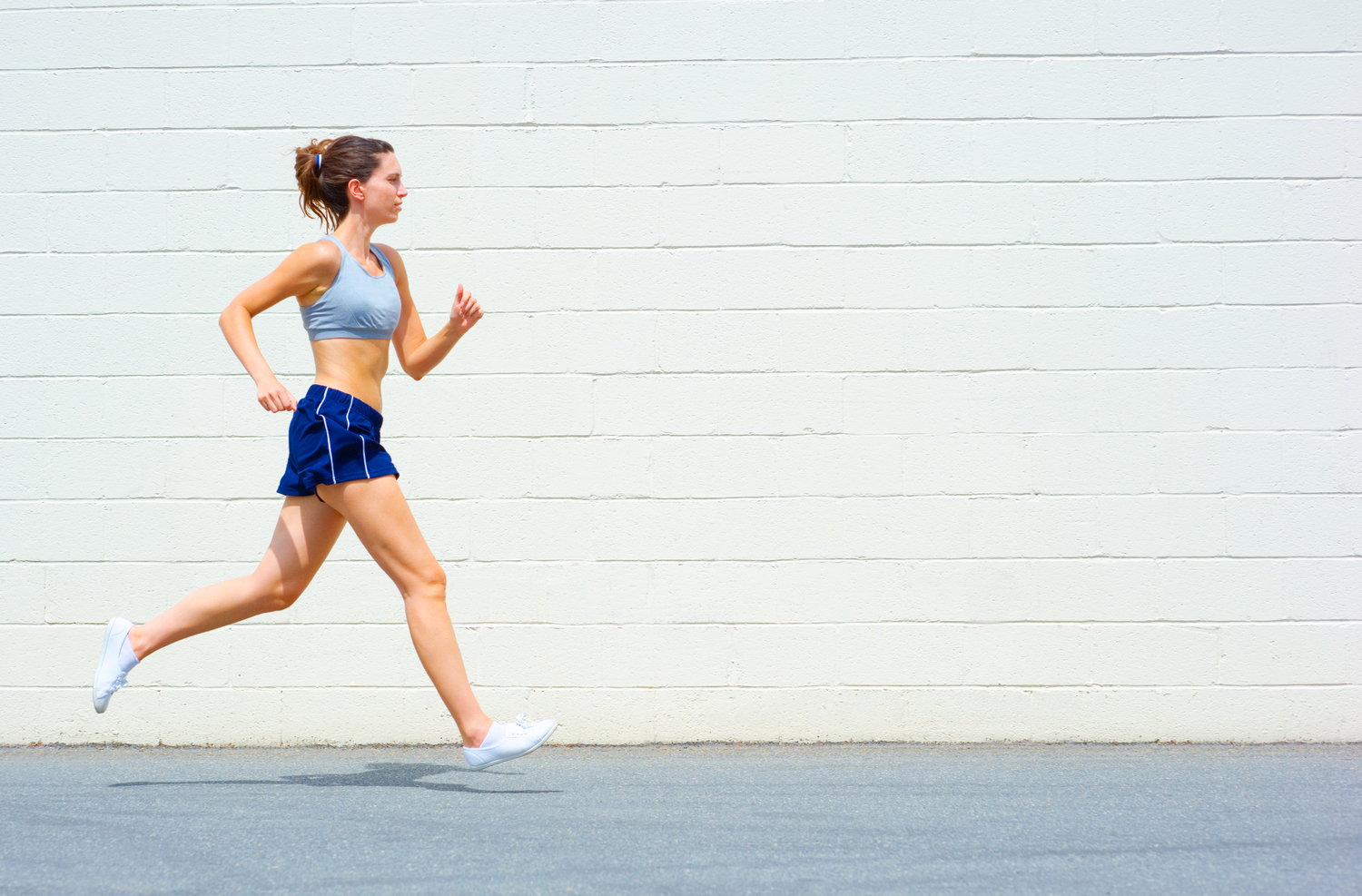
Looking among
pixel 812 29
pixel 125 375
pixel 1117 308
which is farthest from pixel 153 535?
pixel 1117 308

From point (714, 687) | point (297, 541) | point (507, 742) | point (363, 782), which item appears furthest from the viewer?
point (714, 687)

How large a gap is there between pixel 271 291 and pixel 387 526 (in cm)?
81

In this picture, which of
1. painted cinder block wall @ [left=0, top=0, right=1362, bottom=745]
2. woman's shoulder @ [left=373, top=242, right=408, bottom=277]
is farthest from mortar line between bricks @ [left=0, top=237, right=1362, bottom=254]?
woman's shoulder @ [left=373, top=242, right=408, bottom=277]

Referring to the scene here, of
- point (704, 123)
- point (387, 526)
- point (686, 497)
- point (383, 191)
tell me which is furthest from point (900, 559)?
point (383, 191)

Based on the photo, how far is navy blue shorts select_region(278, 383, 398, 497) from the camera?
11.4 feet

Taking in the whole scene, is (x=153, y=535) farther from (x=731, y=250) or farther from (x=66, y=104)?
A: (x=731, y=250)

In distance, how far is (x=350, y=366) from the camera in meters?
3.58

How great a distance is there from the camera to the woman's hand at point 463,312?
3.53 metres

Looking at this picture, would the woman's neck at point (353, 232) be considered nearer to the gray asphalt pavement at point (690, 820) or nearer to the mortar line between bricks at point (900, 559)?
the mortar line between bricks at point (900, 559)

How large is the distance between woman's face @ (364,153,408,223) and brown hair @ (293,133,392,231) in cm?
2

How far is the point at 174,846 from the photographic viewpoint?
A: 9.80ft

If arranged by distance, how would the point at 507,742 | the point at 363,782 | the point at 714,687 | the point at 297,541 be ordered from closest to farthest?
the point at 507,742, the point at 297,541, the point at 363,782, the point at 714,687

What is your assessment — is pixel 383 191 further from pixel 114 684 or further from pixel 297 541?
pixel 114 684

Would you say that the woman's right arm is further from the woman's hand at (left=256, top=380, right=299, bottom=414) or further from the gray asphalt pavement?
the gray asphalt pavement
